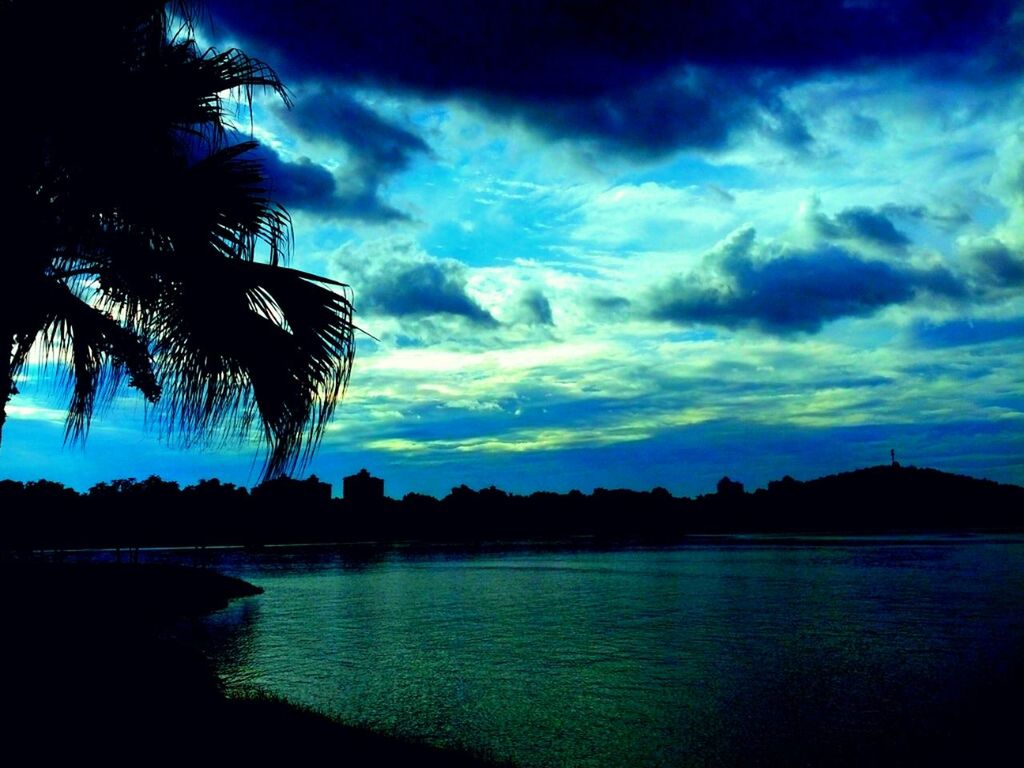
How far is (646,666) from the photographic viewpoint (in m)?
19.0

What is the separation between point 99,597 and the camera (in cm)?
2403

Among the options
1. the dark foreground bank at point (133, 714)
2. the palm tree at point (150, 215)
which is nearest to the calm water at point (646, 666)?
the dark foreground bank at point (133, 714)

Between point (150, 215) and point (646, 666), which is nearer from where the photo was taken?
point (150, 215)

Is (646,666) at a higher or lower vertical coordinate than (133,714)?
lower

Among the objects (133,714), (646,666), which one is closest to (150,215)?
(133,714)

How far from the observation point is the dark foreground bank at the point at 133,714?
681cm

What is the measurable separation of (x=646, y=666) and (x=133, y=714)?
13.6m

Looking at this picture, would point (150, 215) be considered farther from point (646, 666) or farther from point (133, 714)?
point (646, 666)

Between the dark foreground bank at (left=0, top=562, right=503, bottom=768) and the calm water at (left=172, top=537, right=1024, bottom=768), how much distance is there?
3329 mm

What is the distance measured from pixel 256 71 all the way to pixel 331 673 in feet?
46.7

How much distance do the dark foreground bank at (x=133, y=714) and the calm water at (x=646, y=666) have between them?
10.9 feet

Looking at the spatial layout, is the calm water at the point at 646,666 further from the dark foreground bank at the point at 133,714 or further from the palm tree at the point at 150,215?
the palm tree at the point at 150,215

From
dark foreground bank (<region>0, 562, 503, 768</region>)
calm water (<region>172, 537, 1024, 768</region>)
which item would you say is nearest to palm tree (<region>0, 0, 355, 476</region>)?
dark foreground bank (<region>0, 562, 503, 768</region>)

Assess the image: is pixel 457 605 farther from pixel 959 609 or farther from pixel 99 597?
pixel 959 609
